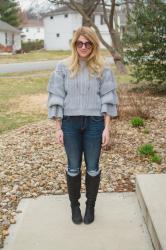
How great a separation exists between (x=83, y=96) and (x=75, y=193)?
3.22ft

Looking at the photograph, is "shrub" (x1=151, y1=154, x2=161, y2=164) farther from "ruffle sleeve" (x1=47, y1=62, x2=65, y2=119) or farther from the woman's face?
the woman's face

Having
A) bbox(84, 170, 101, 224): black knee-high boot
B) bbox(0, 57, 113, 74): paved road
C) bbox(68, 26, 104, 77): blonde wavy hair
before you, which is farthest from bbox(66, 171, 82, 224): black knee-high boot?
bbox(0, 57, 113, 74): paved road

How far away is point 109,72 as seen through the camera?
3.93 meters

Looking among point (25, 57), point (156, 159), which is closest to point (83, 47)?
point (156, 159)

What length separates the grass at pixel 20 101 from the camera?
10.6 meters

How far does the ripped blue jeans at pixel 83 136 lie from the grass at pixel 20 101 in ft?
18.1

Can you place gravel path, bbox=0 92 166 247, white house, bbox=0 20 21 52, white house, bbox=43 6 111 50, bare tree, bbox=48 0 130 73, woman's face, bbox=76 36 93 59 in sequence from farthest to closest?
white house, bbox=43 6 111 50 < white house, bbox=0 20 21 52 < bare tree, bbox=48 0 130 73 < gravel path, bbox=0 92 166 247 < woman's face, bbox=76 36 93 59

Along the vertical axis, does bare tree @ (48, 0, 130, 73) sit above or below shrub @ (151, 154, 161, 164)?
above

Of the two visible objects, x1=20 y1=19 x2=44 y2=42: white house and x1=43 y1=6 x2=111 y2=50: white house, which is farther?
x1=20 y1=19 x2=44 y2=42: white house

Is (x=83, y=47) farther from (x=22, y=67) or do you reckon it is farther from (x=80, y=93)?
(x=22, y=67)

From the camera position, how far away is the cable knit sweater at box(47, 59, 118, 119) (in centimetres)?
387

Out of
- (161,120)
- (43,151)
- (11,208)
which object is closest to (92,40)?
(11,208)

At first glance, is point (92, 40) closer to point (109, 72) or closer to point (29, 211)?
point (109, 72)

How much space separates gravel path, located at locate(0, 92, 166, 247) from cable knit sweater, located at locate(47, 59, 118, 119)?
4.43 ft
